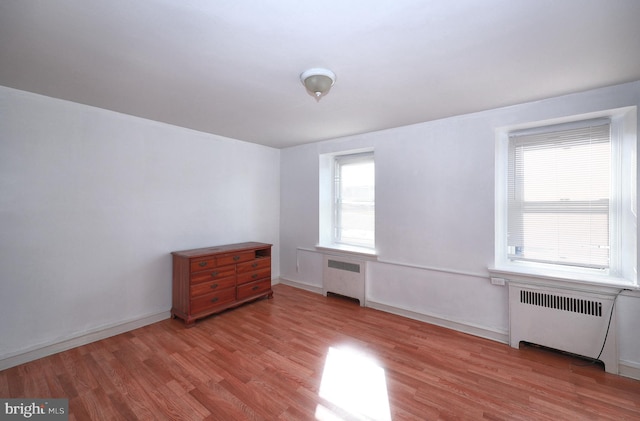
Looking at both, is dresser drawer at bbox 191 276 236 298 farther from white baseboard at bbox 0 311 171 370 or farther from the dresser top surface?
white baseboard at bbox 0 311 171 370

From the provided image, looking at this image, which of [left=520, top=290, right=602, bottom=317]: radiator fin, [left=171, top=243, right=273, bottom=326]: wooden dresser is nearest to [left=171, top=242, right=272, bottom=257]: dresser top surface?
[left=171, top=243, right=273, bottom=326]: wooden dresser

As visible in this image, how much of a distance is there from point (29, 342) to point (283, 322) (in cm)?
241

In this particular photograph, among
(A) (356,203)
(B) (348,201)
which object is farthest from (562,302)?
(B) (348,201)

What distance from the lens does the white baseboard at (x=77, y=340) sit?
232 cm

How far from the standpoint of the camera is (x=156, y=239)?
128 inches

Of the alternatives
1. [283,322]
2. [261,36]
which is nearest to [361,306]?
[283,322]

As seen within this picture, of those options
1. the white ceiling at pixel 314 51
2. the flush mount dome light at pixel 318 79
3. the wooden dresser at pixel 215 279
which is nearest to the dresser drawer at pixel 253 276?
the wooden dresser at pixel 215 279

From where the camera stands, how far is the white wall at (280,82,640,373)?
2.53 meters

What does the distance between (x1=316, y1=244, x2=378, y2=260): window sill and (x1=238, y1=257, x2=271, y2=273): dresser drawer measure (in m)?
0.87

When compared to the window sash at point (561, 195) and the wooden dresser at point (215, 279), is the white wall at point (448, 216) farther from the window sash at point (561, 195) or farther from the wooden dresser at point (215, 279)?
the wooden dresser at point (215, 279)

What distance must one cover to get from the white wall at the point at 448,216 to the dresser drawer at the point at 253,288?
5.15ft

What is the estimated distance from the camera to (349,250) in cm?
397

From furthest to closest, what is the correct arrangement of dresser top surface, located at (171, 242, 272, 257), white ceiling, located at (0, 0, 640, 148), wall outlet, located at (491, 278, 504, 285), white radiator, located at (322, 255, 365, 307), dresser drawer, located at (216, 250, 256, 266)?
white radiator, located at (322, 255, 365, 307), dresser drawer, located at (216, 250, 256, 266), dresser top surface, located at (171, 242, 272, 257), wall outlet, located at (491, 278, 504, 285), white ceiling, located at (0, 0, 640, 148)

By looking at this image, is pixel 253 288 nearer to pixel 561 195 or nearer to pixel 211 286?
pixel 211 286
